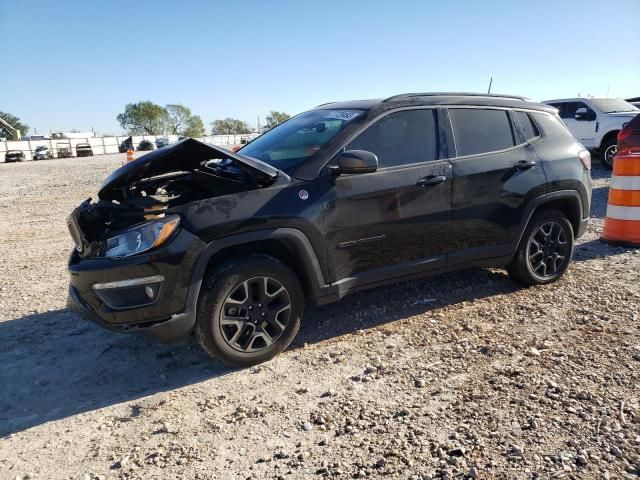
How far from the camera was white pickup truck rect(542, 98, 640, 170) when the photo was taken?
13078mm

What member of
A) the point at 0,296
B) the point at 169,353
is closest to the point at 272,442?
the point at 169,353

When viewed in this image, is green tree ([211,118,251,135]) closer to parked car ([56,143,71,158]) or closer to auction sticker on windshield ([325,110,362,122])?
parked car ([56,143,71,158])

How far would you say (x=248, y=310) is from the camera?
11.1 ft

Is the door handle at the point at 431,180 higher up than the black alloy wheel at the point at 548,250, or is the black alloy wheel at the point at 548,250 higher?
the door handle at the point at 431,180

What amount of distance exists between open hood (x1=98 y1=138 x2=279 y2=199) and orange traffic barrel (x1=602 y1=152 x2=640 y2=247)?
4.86 m

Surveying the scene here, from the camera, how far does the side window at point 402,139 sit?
12.5ft

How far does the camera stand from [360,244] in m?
3.69

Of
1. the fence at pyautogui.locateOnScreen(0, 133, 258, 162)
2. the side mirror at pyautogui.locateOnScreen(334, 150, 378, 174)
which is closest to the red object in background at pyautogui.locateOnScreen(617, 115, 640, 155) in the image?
the side mirror at pyautogui.locateOnScreen(334, 150, 378, 174)

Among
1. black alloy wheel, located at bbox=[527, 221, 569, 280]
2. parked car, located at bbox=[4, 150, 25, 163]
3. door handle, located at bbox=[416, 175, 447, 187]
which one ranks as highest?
parked car, located at bbox=[4, 150, 25, 163]

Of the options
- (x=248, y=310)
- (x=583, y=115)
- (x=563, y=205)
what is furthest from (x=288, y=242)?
(x=583, y=115)

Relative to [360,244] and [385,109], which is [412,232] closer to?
[360,244]

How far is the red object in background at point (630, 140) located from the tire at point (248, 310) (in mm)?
5006

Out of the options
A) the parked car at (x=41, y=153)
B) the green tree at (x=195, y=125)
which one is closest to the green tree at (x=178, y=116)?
the green tree at (x=195, y=125)

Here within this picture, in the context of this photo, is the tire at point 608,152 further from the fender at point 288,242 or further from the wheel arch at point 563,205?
the fender at point 288,242
